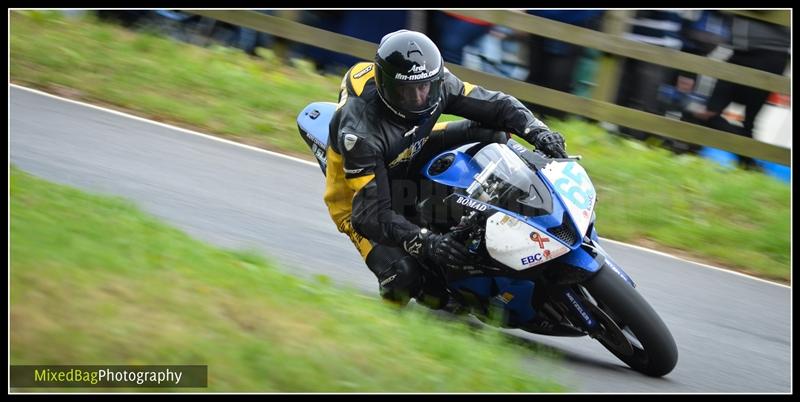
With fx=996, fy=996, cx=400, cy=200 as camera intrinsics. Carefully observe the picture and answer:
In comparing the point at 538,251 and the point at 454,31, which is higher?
the point at 538,251

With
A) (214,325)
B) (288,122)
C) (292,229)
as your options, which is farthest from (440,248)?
(288,122)

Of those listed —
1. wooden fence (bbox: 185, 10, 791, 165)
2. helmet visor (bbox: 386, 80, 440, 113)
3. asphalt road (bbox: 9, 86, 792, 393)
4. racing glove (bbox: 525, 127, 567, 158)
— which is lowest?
asphalt road (bbox: 9, 86, 792, 393)

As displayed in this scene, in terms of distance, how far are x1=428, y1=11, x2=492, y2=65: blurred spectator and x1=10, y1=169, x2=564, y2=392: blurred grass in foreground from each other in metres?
4.53

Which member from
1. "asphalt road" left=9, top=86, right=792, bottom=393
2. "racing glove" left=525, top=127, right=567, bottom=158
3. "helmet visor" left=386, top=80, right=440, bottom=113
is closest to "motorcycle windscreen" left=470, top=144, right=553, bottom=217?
"racing glove" left=525, top=127, right=567, bottom=158

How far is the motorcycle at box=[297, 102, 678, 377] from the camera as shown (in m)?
4.64

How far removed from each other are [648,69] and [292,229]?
3.95 m

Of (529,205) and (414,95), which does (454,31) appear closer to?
(414,95)

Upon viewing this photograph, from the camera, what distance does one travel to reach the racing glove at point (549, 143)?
506cm

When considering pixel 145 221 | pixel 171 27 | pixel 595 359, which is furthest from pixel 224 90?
pixel 595 359

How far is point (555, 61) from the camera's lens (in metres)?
9.23

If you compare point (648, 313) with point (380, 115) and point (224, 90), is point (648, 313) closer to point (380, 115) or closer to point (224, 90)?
point (380, 115)

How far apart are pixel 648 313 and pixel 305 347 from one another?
1.65 m

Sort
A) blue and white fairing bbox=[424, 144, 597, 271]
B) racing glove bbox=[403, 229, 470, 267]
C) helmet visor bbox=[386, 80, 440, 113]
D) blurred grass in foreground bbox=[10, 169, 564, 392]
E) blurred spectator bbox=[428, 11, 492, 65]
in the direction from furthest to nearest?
blurred spectator bbox=[428, 11, 492, 65]
helmet visor bbox=[386, 80, 440, 113]
racing glove bbox=[403, 229, 470, 267]
blue and white fairing bbox=[424, 144, 597, 271]
blurred grass in foreground bbox=[10, 169, 564, 392]

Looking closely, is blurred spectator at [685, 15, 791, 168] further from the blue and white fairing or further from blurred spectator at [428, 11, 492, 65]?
the blue and white fairing
